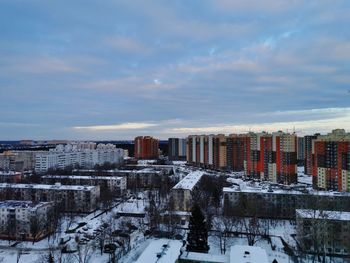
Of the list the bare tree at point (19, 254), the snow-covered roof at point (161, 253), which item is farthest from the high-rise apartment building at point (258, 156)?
the bare tree at point (19, 254)

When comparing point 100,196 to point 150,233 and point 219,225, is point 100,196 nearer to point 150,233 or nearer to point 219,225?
point 150,233

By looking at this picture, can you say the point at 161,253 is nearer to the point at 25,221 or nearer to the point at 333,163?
the point at 25,221

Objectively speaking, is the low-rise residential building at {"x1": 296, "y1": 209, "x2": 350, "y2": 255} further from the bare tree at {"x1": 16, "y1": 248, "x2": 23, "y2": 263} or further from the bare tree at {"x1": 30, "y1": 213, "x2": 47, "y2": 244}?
the bare tree at {"x1": 30, "y1": 213, "x2": 47, "y2": 244}

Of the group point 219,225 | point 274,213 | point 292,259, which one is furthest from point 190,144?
point 292,259

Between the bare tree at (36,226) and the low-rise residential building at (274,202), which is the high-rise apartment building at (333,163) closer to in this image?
the low-rise residential building at (274,202)

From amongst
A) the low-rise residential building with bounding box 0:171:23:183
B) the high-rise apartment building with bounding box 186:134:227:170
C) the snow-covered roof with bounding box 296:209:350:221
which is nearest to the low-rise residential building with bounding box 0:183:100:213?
the low-rise residential building with bounding box 0:171:23:183
